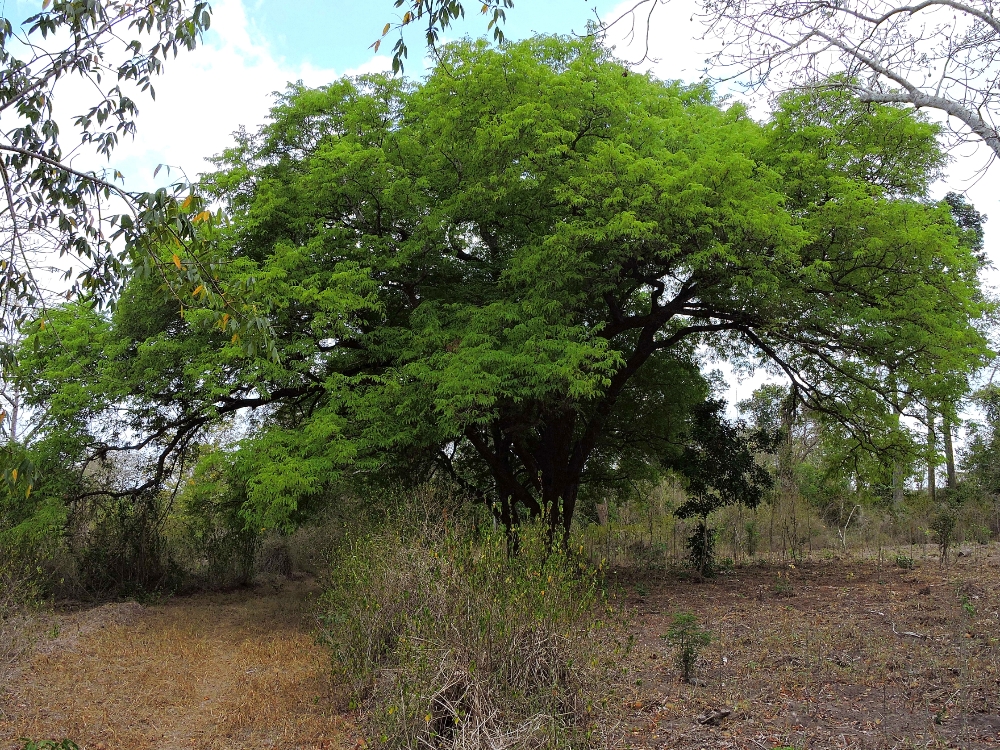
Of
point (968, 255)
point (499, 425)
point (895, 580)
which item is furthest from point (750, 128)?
point (895, 580)

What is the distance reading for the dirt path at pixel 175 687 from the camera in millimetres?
5879

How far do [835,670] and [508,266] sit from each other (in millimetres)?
7301

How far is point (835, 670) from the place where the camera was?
6105 millimetres

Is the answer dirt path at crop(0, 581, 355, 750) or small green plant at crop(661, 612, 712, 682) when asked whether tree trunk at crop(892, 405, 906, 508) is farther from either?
dirt path at crop(0, 581, 355, 750)

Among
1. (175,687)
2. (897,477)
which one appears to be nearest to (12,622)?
(175,687)

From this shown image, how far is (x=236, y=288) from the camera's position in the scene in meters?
4.14

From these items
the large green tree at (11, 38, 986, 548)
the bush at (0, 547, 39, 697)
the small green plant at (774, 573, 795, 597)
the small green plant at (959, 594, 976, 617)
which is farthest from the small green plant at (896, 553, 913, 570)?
the bush at (0, 547, 39, 697)

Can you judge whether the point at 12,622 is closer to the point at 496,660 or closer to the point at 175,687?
the point at 175,687

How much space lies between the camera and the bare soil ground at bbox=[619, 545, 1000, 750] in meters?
4.90

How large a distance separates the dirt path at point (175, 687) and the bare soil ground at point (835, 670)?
2.63 m

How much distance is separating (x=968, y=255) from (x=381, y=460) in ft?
27.0

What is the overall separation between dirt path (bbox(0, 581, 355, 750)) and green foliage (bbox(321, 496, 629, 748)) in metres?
0.91

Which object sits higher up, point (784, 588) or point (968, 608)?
point (968, 608)

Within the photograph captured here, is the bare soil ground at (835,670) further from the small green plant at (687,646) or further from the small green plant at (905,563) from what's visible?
the small green plant at (905,563)
